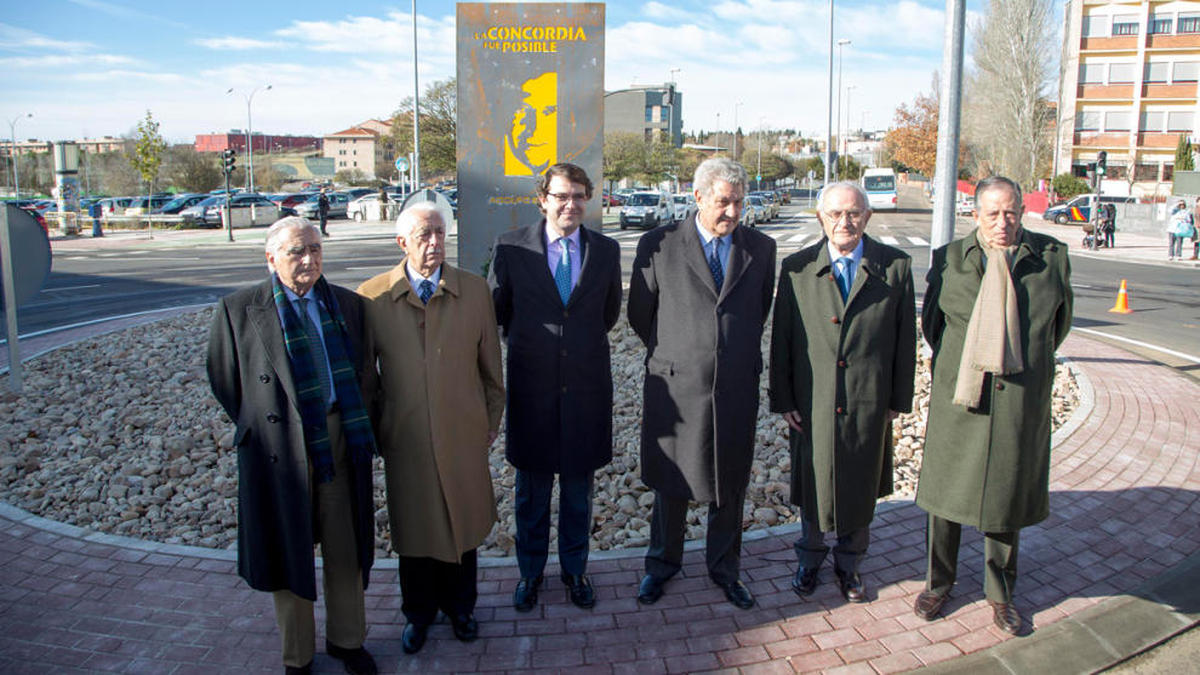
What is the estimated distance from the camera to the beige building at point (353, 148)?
4729 inches

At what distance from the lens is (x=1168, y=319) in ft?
42.0

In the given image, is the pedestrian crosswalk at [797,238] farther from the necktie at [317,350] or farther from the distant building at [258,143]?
the distant building at [258,143]

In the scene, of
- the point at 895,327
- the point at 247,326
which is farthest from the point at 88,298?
the point at 895,327

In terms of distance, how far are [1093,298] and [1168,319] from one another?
8.56ft

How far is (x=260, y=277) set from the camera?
733 inches

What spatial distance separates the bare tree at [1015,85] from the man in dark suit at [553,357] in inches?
1980

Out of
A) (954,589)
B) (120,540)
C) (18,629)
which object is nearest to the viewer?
(18,629)

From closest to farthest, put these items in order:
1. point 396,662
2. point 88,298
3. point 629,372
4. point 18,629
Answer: point 396,662, point 18,629, point 629,372, point 88,298

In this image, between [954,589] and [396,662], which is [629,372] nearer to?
[954,589]

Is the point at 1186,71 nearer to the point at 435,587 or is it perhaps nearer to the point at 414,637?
the point at 435,587

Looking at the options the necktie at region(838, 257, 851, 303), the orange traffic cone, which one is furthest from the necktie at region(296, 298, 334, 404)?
the orange traffic cone

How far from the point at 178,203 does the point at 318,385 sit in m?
44.1

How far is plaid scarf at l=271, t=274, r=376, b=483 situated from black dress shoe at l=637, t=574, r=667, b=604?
1438 millimetres

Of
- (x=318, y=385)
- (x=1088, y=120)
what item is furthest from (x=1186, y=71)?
(x=318, y=385)
